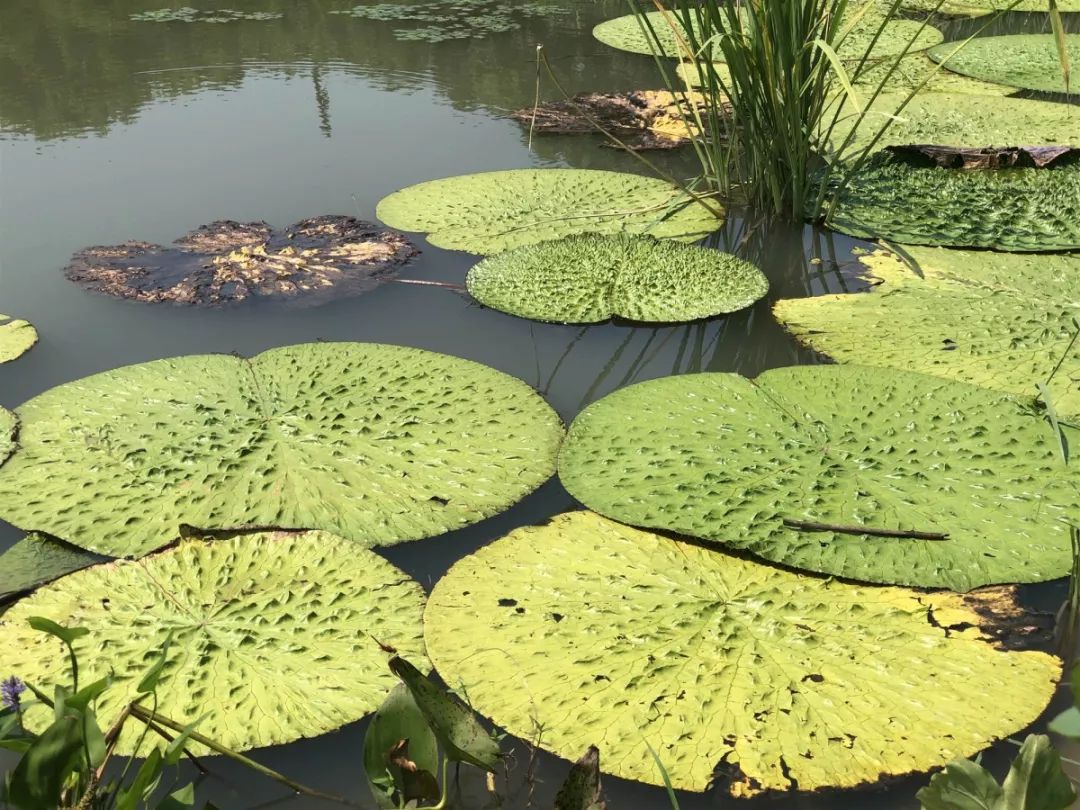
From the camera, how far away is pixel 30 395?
195cm

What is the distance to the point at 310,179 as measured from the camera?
2980 mm

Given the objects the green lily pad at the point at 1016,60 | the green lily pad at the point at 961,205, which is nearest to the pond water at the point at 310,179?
the green lily pad at the point at 961,205

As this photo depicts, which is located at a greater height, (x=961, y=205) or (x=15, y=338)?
(x=961, y=205)

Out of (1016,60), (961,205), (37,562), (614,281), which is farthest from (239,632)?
(1016,60)

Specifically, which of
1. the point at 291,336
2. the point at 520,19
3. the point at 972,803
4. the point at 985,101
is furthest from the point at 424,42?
the point at 972,803

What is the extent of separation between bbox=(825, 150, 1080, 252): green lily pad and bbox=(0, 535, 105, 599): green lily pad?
1880 millimetres

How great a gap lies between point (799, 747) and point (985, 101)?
304 cm

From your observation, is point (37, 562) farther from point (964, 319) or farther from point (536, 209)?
→ point (964, 319)

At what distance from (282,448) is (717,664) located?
2.68 feet

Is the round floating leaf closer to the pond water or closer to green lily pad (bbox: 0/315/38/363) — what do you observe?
the pond water

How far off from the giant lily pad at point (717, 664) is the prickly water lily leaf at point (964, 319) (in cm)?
67

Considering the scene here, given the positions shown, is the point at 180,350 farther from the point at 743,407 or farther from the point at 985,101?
the point at 985,101

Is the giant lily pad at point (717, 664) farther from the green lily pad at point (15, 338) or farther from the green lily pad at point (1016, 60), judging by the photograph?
the green lily pad at point (1016, 60)

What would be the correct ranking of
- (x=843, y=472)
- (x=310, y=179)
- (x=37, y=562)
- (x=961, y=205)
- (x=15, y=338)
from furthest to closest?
(x=310, y=179)
(x=961, y=205)
(x=15, y=338)
(x=843, y=472)
(x=37, y=562)
